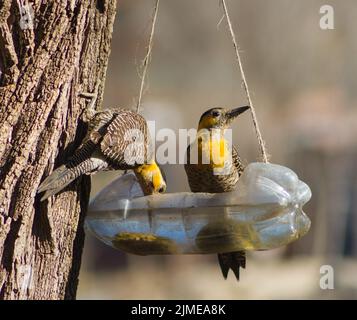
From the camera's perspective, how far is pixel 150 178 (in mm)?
3830

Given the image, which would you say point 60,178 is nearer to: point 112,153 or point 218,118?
point 112,153

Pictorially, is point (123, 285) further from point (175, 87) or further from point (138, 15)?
point (138, 15)

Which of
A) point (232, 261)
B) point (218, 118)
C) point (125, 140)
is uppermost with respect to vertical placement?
point (218, 118)

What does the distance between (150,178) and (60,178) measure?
69cm

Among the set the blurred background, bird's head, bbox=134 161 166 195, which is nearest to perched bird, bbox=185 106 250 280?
bird's head, bbox=134 161 166 195

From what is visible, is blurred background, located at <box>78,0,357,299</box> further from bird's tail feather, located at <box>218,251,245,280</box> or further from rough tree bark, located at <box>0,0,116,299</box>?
rough tree bark, located at <box>0,0,116,299</box>

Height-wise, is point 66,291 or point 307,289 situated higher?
point 307,289

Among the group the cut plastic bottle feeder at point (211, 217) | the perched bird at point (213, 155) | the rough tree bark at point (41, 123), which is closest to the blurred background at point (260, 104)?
the perched bird at point (213, 155)

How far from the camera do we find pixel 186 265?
30.6 ft

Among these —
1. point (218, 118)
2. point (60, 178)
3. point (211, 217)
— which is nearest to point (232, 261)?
point (211, 217)

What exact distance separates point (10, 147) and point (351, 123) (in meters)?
6.44

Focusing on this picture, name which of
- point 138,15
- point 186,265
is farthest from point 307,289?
point 138,15

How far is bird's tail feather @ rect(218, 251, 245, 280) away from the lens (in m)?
3.84

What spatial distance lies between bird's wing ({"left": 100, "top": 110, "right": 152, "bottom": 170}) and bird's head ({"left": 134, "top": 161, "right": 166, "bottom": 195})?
62mm
